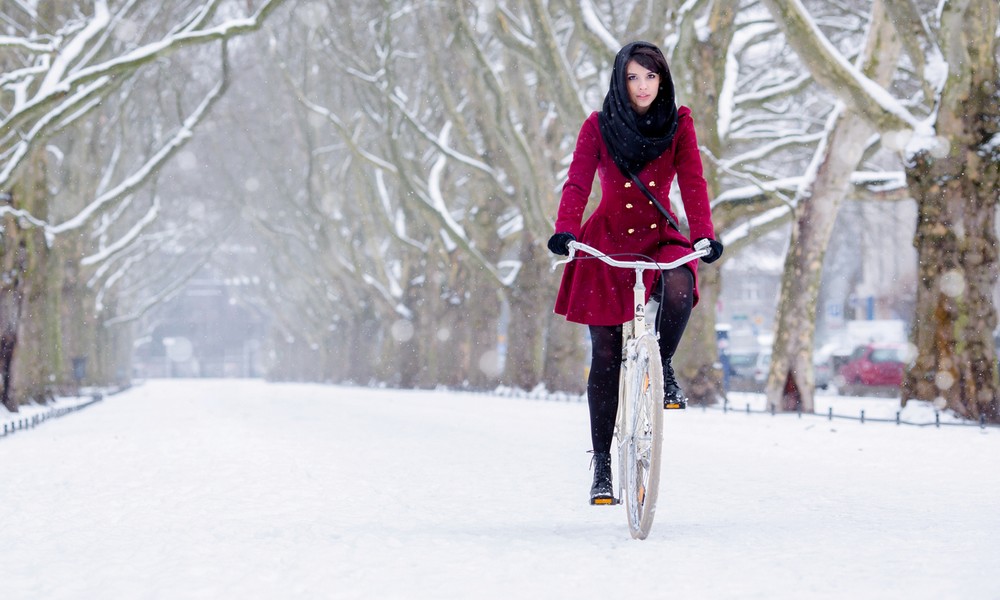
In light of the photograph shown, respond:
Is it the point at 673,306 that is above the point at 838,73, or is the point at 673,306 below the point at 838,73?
below

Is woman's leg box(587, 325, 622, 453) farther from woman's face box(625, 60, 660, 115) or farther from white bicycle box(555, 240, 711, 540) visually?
woman's face box(625, 60, 660, 115)

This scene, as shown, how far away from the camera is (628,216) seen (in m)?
5.06

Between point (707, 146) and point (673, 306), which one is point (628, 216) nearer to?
point (673, 306)

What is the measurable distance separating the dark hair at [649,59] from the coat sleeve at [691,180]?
9.3 inches

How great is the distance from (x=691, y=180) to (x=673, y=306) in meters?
0.52

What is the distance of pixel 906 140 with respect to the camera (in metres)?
11.7

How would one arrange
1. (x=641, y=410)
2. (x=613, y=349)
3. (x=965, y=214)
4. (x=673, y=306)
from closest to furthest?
(x=641, y=410), (x=673, y=306), (x=613, y=349), (x=965, y=214)

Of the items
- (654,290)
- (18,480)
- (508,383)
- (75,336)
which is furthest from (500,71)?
(654,290)

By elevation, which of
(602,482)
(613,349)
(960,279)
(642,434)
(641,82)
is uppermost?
(641,82)

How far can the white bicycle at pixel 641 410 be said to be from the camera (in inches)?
181

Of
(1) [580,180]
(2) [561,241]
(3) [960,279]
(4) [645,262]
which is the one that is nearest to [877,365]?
(3) [960,279]

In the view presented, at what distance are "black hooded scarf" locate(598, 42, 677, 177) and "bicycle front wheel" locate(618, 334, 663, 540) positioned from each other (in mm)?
740

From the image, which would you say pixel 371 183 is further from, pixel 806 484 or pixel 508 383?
pixel 806 484

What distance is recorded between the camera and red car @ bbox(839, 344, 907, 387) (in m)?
27.3
